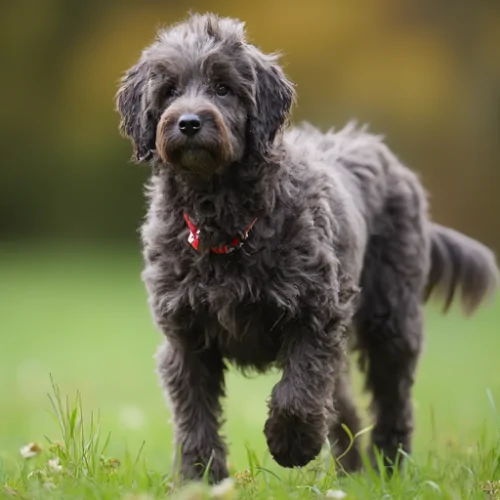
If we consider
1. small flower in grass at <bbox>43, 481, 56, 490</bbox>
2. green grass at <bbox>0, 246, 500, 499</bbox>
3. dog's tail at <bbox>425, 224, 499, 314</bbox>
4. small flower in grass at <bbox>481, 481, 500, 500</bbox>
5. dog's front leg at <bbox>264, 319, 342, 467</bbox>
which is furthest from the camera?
dog's tail at <bbox>425, 224, 499, 314</bbox>

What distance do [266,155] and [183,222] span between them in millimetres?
557

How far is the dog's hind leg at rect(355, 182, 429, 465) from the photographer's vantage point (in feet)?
24.7

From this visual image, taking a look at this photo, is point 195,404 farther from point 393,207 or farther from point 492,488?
point 393,207

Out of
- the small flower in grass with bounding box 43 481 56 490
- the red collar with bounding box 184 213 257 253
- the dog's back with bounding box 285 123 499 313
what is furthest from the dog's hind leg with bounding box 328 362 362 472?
the small flower in grass with bounding box 43 481 56 490

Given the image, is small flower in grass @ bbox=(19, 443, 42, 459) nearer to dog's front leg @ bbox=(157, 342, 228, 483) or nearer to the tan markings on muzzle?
dog's front leg @ bbox=(157, 342, 228, 483)

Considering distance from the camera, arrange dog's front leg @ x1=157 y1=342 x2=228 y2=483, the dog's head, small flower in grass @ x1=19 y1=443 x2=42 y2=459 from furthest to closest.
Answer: dog's front leg @ x1=157 y1=342 x2=228 y2=483 → the dog's head → small flower in grass @ x1=19 y1=443 x2=42 y2=459

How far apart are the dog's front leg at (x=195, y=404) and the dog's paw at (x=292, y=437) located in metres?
0.38

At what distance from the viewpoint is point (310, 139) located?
744 cm

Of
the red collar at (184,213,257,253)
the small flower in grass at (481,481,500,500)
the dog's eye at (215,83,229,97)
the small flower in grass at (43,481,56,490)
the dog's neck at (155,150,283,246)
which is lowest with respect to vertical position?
the small flower in grass at (43,481,56,490)

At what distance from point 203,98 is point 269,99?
50 cm

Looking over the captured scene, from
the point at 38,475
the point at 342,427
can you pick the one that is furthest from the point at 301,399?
the point at 342,427

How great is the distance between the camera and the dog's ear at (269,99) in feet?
19.4

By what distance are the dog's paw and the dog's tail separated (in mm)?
2836

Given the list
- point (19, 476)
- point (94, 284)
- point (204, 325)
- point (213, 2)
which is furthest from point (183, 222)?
point (213, 2)
